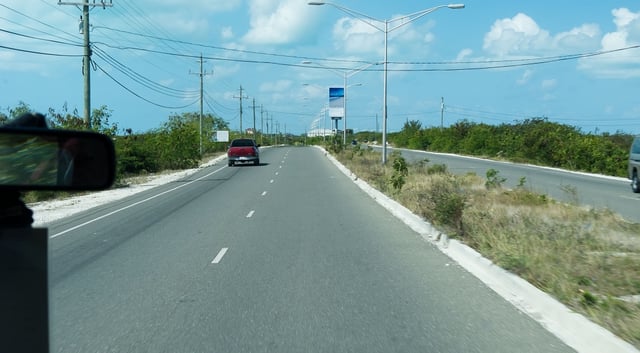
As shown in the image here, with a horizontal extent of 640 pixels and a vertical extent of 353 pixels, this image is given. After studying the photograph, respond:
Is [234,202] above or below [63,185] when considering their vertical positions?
below

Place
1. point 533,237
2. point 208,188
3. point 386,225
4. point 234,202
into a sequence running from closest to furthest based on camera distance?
point 533,237 → point 386,225 → point 234,202 → point 208,188

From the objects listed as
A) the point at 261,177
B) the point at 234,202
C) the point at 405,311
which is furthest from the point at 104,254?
the point at 261,177

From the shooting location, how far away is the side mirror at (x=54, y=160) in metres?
3.77

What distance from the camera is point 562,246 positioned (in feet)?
36.3

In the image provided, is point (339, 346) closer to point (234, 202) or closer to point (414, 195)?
point (414, 195)

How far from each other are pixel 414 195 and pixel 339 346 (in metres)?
15.6

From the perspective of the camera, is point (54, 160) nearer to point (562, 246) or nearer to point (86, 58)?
point (562, 246)

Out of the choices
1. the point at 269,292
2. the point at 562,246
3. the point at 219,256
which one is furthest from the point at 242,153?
the point at 269,292

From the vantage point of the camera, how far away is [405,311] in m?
8.04

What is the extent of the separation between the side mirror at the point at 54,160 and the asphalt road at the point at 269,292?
2.80 meters

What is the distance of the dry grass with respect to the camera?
7637mm

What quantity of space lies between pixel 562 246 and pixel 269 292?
477 cm

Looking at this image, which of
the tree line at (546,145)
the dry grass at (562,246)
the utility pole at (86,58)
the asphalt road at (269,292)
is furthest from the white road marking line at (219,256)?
the tree line at (546,145)

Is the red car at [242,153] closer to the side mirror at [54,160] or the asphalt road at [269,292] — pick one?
the asphalt road at [269,292]
